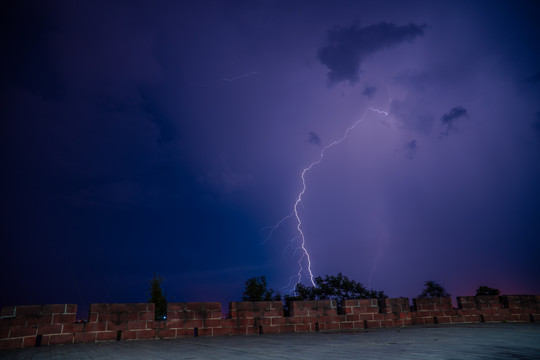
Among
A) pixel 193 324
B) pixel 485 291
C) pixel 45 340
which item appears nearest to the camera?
pixel 45 340

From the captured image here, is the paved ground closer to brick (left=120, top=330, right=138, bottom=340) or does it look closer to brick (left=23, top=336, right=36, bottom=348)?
brick (left=23, top=336, right=36, bottom=348)

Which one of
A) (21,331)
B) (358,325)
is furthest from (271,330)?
(21,331)

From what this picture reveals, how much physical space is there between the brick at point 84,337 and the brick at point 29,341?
75 centimetres

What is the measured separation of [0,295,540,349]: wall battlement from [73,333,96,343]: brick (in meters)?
0.02

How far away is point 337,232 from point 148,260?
Answer: 345 ft

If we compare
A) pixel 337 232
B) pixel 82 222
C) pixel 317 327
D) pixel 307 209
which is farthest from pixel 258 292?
pixel 82 222

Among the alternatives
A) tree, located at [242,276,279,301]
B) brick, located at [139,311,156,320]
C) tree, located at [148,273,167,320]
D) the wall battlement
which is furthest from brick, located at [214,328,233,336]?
tree, located at [242,276,279,301]

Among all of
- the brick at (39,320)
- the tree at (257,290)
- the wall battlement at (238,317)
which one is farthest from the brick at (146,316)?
the tree at (257,290)

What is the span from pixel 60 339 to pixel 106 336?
926mm

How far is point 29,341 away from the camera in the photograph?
634 centimetres

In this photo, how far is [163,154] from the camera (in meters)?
151

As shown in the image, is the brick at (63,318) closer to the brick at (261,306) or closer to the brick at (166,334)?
the brick at (166,334)

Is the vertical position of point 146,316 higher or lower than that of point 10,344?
higher

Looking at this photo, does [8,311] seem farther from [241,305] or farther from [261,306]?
[261,306]
